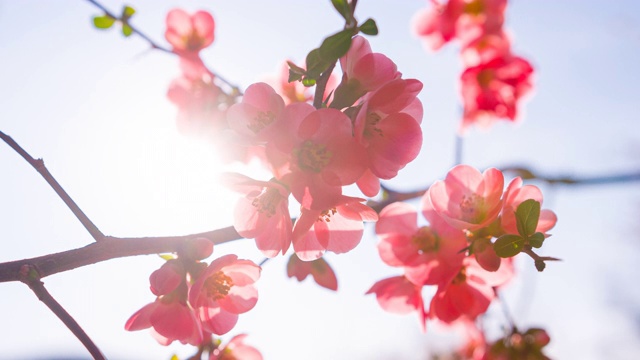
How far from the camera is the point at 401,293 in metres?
1.30

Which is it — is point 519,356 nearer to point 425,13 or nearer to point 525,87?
point 525,87

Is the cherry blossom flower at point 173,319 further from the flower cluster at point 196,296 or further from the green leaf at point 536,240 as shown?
the green leaf at point 536,240

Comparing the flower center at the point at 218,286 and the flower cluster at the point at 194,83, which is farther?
the flower cluster at the point at 194,83

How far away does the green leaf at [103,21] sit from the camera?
1.72 metres

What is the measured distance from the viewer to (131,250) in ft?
3.12

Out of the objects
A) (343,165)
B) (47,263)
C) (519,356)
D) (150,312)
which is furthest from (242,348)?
(519,356)

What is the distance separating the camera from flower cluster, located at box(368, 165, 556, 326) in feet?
3.30

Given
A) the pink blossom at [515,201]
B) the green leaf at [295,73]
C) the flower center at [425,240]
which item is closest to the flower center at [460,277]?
the flower center at [425,240]

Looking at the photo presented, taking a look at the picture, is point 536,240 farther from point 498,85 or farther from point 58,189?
point 498,85

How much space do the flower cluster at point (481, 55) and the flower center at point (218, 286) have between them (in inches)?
63.5

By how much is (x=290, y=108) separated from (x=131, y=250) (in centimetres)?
43

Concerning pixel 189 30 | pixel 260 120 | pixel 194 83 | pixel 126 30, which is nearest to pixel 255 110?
pixel 260 120

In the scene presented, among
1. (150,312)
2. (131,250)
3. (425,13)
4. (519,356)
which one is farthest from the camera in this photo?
(425,13)

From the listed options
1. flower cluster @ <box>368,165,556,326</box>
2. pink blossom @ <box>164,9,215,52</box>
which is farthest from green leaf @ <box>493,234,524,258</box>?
pink blossom @ <box>164,9,215,52</box>
